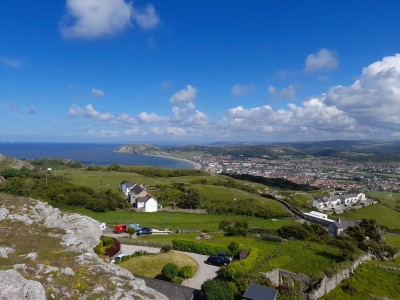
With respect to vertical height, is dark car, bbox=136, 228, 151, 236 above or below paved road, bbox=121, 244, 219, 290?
below

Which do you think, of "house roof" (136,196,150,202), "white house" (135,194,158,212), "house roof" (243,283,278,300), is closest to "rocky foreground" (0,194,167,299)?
"house roof" (243,283,278,300)

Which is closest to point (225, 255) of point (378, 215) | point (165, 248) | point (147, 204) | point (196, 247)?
point (196, 247)

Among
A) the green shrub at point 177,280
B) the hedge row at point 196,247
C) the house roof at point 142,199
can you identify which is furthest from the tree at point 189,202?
the green shrub at point 177,280

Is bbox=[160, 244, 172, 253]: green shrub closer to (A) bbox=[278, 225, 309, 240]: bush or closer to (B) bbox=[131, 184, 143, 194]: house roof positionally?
(A) bbox=[278, 225, 309, 240]: bush

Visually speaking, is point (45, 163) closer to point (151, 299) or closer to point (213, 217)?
point (213, 217)

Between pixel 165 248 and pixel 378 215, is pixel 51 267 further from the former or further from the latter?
pixel 378 215

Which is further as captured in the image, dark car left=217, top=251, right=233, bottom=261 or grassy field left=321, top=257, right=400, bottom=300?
dark car left=217, top=251, right=233, bottom=261
